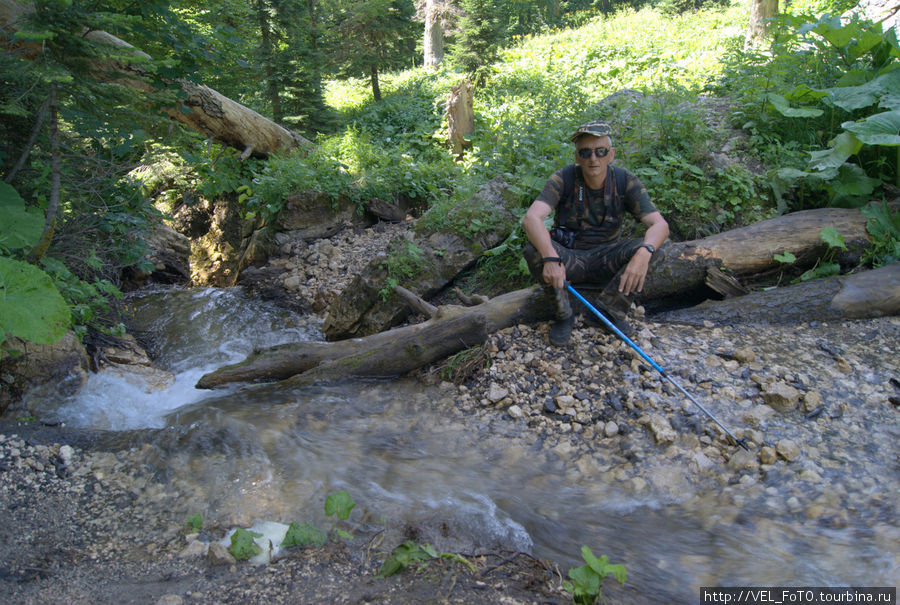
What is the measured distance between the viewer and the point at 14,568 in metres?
2.37

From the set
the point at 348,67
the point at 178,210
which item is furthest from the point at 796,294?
the point at 348,67

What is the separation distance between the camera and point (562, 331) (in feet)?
15.0

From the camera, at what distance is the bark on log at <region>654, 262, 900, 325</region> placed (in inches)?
179

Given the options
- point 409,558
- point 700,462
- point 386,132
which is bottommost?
point 700,462

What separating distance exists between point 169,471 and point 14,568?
3.17 feet

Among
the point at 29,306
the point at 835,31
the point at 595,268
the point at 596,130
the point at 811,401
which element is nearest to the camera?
the point at 29,306

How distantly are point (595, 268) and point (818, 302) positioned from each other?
2.02m

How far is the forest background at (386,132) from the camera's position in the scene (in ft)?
12.7

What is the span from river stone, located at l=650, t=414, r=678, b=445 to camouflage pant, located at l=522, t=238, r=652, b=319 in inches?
41.7

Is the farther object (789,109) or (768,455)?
(789,109)

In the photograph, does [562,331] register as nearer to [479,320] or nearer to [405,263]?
[479,320]

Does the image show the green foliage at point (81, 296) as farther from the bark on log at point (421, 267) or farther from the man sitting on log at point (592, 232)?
the man sitting on log at point (592, 232)

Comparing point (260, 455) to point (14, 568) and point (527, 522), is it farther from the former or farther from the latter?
point (527, 522)

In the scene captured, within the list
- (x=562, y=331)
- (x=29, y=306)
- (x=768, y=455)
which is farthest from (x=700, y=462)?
(x=29, y=306)
